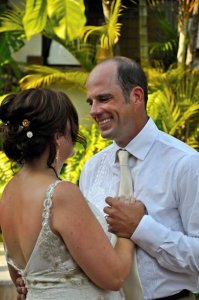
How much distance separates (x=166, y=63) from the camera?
32.5 feet

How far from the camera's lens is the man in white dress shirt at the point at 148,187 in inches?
111

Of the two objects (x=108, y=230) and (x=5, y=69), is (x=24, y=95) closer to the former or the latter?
(x=108, y=230)

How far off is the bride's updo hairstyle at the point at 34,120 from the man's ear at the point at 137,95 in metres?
0.52

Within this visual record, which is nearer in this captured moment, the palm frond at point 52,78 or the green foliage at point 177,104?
the green foliage at point 177,104

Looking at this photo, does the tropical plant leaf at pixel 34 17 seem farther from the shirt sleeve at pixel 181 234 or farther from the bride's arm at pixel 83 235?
the bride's arm at pixel 83 235

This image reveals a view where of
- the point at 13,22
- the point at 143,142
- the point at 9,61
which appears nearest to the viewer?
the point at 143,142

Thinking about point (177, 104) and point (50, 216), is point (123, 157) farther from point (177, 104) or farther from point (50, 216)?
point (177, 104)

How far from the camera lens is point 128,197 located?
9.60ft

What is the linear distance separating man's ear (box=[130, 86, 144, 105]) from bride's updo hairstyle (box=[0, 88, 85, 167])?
0.52 m

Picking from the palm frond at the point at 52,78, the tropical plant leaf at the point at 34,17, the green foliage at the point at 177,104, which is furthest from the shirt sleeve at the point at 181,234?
the palm frond at the point at 52,78

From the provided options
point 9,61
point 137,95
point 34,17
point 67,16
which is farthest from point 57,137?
point 9,61

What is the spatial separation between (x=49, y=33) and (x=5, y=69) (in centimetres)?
160

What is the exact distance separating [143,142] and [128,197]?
29cm

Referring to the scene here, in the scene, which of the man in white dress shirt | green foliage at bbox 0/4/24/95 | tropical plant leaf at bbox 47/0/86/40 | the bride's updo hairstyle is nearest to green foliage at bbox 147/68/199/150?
tropical plant leaf at bbox 47/0/86/40
